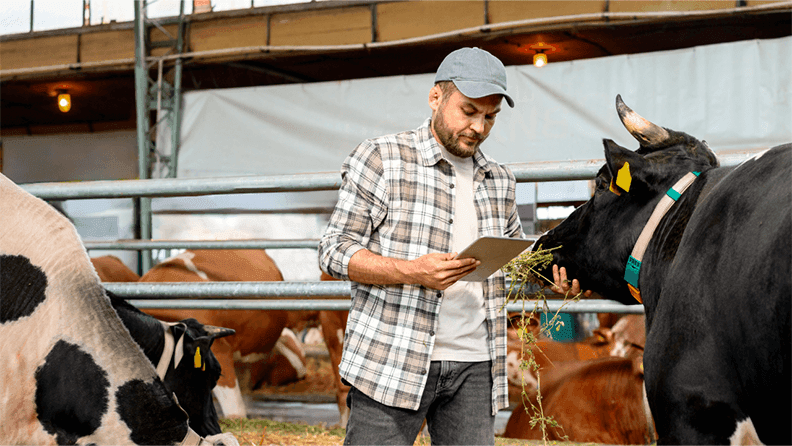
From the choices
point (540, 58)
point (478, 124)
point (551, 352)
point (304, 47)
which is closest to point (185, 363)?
point (478, 124)

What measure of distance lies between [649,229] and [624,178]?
167 millimetres

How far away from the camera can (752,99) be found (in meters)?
6.04

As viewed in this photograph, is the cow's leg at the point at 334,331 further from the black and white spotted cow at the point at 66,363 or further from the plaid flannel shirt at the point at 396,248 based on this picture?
the plaid flannel shirt at the point at 396,248

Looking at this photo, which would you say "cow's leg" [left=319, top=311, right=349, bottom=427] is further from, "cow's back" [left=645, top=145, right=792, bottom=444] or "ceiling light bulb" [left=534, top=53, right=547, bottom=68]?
"cow's back" [left=645, top=145, right=792, bottom=444]

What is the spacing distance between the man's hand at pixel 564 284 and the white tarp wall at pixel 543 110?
13.2ft

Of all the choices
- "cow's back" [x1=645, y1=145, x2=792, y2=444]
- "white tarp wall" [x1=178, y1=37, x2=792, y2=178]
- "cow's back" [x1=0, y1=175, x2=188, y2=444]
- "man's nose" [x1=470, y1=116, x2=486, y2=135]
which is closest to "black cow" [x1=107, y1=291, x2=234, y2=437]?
"cow's back" [x1=0, y1=175, x2=188, y2=444]

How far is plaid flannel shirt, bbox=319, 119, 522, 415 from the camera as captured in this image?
204 centimetres

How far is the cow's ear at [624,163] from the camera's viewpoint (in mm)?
2043

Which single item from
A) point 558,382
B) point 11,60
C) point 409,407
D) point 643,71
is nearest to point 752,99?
point 643,71

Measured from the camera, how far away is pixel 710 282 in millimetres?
1598

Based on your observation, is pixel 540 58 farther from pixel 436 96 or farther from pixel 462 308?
pixel 462 308

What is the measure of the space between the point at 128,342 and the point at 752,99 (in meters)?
5.50

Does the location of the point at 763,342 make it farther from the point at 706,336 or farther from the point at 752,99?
the point at 752,99

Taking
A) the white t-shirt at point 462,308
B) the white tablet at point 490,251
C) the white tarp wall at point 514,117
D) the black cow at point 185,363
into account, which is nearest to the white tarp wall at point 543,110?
the white tarp wall at point 514,117
